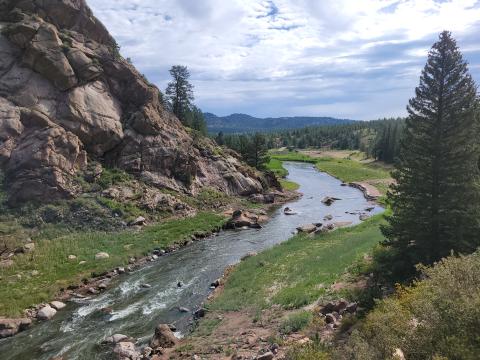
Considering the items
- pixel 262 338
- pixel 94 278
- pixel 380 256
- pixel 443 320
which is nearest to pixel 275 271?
pixel 380 256

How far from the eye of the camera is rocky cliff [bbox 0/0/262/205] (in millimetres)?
49812

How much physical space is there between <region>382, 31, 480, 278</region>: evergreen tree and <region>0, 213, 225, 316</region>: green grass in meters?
25.3

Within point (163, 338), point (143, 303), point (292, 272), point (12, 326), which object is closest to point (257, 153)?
point (292, 272)

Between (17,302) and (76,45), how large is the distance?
144ft

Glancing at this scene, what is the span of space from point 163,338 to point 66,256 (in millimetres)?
19569

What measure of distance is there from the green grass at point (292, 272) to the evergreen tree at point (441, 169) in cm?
607

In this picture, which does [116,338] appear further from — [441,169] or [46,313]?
[441,169]

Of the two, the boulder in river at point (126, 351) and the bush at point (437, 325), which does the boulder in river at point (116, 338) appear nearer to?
the boulder in river at point (126, 351)

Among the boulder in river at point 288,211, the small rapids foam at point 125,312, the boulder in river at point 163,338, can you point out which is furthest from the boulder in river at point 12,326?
the boulder in river at point 288,211

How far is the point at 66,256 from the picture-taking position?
39.0 meters

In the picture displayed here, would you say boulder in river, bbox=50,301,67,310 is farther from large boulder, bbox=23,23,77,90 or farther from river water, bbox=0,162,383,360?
large boulder, bbox=23,23,77,90

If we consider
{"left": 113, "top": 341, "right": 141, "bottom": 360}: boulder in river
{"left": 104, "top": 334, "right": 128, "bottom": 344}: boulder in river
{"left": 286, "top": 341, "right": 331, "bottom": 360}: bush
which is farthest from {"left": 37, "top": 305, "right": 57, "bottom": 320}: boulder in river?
{"left": 286, "top": 341, "right": 331, "bottom": 360}: bush

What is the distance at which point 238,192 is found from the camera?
243 ft

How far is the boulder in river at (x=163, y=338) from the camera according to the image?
75.6 ft
